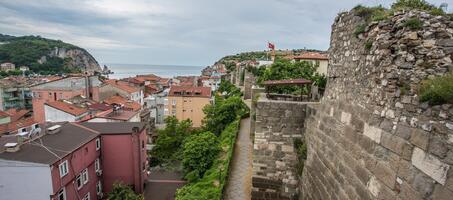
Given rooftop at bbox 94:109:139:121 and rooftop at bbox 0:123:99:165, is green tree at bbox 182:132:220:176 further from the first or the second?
rooftop at bbox 94:109:139:121

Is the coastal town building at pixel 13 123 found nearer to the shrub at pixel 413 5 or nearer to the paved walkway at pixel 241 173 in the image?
the paved walkway at pixel 241 173

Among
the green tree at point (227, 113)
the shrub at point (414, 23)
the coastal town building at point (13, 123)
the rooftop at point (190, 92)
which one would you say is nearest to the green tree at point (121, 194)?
the green tree at point (227, 113)

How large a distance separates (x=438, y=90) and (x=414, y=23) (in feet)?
3.36

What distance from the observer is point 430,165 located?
2611 millimetres

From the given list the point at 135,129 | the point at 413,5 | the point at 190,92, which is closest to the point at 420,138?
the point at 413,5

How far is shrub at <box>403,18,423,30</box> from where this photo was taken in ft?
10.2

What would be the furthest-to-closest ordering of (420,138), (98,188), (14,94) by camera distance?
(14,94)
(98,188)
(420,138)

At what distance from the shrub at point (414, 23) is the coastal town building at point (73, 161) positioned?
13879mm

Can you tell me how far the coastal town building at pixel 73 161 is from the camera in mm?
12164

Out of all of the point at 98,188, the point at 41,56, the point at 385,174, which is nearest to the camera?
the point at 385,174

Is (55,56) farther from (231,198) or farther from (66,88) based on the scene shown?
(231,198)

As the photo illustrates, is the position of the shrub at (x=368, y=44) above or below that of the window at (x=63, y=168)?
above

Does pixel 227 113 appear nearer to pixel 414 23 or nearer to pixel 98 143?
pixel 98 143

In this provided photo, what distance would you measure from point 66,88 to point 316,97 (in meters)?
36.0
